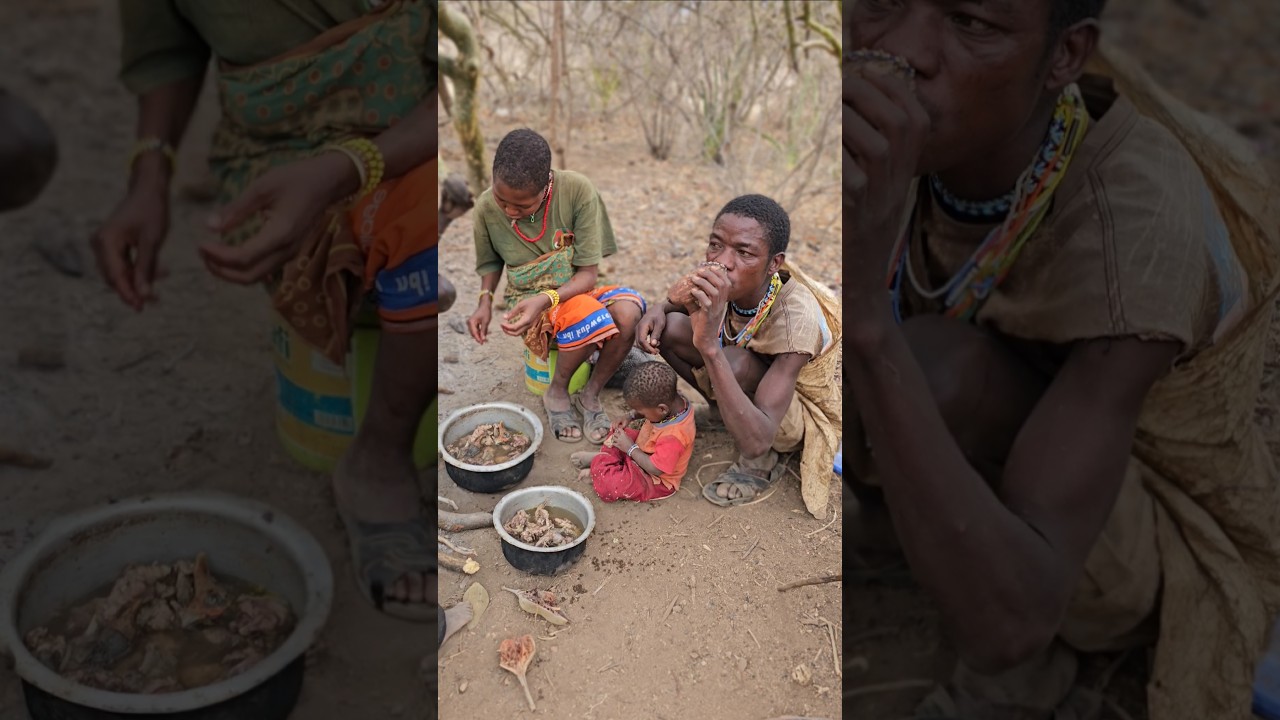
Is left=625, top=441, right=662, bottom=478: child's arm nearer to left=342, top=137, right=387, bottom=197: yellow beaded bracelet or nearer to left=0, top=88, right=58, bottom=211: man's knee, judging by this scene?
left=342, top=137, right=387, bottom=197: yellow beaded bracelet

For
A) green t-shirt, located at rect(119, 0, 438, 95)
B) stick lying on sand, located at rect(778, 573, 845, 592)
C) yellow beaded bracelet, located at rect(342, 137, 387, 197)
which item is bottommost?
stick lying on sand, located at rect(778, 573, 845, 592)

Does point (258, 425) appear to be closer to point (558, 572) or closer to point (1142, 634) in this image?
point (558, 572)

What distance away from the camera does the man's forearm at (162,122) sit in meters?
0.88

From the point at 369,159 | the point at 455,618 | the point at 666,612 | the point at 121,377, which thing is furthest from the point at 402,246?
the point at 666,612

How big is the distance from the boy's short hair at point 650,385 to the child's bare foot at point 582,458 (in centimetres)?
22

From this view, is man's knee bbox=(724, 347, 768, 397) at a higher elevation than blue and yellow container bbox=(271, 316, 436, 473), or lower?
lower

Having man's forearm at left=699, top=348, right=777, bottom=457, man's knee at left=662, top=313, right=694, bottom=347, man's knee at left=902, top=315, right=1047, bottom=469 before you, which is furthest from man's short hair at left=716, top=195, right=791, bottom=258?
man's knee at left=902, top=315, right=1047, bottom=469

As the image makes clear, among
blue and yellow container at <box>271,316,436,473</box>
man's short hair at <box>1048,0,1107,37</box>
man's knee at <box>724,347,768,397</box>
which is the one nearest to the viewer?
man's short hair at <box>1048,0,1107,37</box>

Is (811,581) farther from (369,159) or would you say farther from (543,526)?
(369,159)

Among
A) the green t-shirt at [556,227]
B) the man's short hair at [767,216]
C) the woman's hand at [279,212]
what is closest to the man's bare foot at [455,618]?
the green t-shirt at [556,227]

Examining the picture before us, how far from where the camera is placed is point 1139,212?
78 centimetres

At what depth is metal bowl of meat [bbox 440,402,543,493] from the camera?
1658mm

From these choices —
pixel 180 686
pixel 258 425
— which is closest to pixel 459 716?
pixel 180 686

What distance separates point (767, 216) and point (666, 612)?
0.70 m
